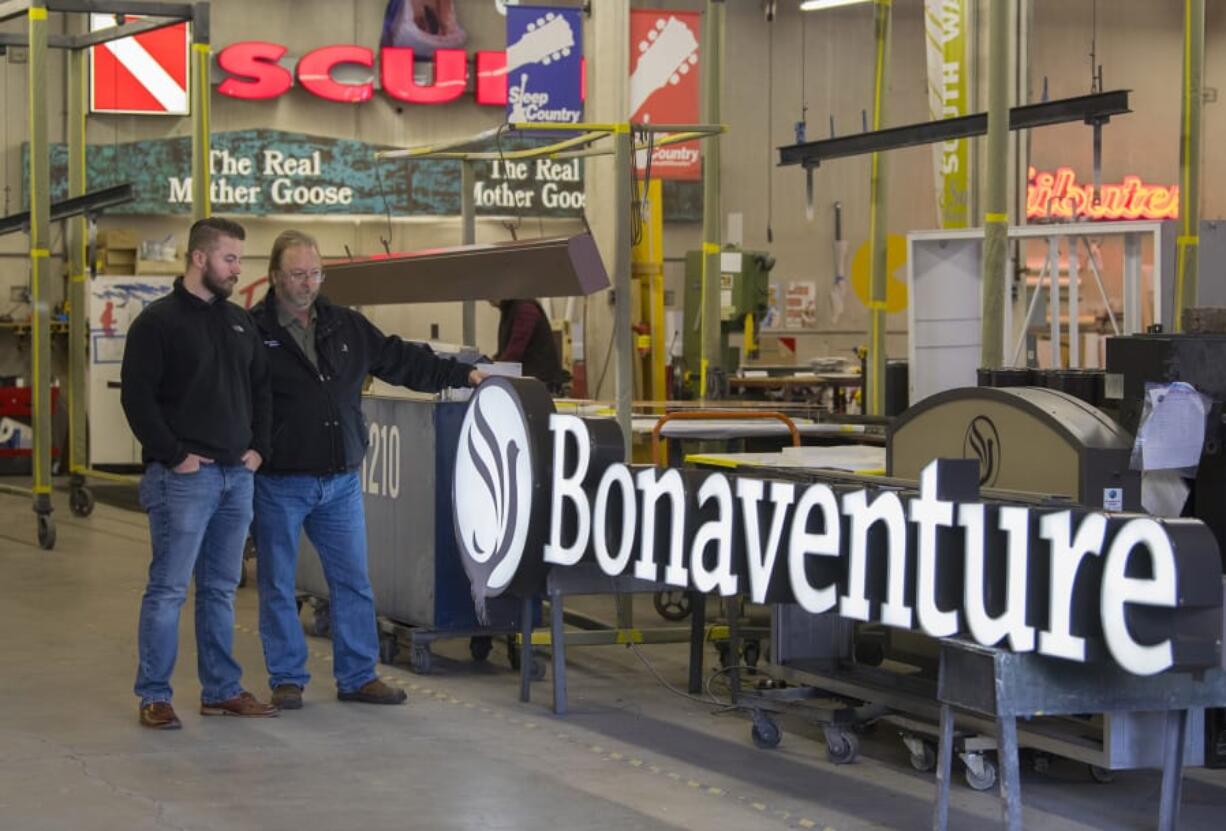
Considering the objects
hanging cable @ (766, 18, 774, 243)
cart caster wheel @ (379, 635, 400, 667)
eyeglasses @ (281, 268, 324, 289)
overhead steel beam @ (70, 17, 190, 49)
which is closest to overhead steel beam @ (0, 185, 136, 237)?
overhead steel beam @ (70, 17, 190, 49)

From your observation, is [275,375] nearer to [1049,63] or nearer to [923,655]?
[923,655]

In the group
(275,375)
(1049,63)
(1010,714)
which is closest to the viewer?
(1010,714)

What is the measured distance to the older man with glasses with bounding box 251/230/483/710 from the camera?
672 cm

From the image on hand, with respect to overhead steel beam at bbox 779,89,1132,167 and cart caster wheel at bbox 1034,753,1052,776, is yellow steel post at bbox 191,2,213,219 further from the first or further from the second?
cart caster wheel at bbox 1034,753,1052,776

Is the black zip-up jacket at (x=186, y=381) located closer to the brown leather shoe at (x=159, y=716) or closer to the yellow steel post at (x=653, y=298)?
the brown leather shoe at (x=159, y=716)

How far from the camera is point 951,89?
42.7 feet

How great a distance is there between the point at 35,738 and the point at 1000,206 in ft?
15.1

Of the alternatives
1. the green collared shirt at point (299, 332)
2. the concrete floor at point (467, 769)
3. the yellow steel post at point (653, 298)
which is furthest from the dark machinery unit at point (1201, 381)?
the yellow steel post at point (653, 298)

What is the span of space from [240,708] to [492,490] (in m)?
1.24

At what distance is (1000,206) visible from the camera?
808 cm

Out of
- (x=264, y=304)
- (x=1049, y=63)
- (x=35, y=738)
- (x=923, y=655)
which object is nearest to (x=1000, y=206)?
(x=923, y=655)

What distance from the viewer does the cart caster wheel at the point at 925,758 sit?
582 centimetres

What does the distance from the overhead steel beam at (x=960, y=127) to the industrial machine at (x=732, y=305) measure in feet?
20.4

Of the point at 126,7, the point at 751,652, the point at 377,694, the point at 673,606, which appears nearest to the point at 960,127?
the point at 673,606
